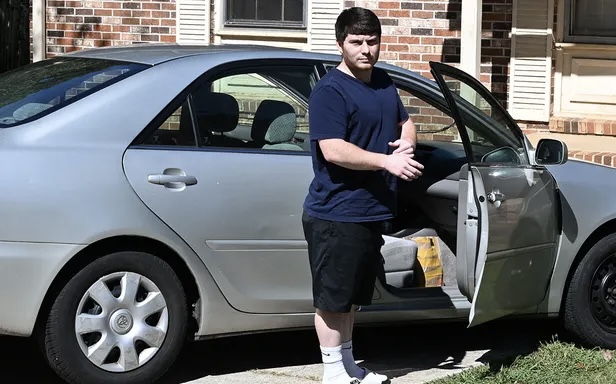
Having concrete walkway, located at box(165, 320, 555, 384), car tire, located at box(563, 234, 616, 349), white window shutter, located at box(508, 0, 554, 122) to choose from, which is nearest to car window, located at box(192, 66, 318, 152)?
concrete walkway, located at box(165, 320, 555, 384)

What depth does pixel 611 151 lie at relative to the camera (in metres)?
9.84

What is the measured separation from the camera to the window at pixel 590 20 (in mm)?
10422

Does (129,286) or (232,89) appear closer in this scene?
(129,286)

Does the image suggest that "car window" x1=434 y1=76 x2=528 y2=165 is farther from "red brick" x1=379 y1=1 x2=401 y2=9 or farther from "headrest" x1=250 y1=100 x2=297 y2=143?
"red brick" x1=379 y1=1 x2=401 y2=9

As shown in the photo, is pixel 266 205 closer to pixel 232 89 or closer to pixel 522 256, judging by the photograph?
pixel 232 89

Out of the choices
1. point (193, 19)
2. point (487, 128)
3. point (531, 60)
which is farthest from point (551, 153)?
point (193, 19)

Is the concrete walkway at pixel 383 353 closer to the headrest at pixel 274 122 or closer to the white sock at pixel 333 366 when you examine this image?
the white sock at pixel 333 366

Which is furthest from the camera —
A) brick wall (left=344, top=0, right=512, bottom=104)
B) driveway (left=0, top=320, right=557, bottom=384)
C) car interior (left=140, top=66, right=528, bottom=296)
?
brick wall (left=344, top=0, right=512, bottom=104)

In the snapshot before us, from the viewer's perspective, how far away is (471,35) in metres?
9.61

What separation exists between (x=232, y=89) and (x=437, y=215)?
125 centimetres

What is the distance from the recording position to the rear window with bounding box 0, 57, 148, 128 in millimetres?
4855

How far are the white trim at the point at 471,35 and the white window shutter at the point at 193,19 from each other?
8.65ft

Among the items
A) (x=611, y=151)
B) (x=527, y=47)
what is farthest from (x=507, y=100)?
(x=611, y=151)

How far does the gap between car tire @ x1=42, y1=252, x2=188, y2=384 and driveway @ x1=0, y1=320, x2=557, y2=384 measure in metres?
0.39
